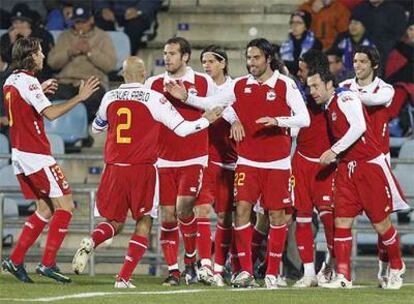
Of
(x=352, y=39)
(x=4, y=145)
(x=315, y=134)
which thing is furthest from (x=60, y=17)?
(x=315, y=134)

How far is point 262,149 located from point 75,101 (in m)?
1.73

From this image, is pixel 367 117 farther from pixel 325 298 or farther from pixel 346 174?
pixel 325 298

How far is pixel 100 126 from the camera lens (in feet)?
49.5

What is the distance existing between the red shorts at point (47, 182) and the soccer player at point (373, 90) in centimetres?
274

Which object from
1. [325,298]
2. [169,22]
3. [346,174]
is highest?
[169,22]

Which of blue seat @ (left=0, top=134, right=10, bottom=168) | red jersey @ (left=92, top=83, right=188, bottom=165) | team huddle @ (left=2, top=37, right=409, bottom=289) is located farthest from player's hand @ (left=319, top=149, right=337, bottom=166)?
blue seat @ (left=0, top=134, right=10, bottom=168)

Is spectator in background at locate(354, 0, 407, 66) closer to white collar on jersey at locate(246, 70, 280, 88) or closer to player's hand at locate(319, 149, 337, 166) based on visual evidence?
white collar on jersey at locate(246, 70, 280, 88)

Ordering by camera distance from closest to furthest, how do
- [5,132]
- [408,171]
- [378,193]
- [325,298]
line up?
[325,298], [378,193], [408,171], [5,132]

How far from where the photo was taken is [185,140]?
16.0 m

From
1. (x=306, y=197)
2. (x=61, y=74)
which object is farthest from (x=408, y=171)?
(x=61, y=74)

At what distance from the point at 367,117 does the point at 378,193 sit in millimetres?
692

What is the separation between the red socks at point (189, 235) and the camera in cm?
1614

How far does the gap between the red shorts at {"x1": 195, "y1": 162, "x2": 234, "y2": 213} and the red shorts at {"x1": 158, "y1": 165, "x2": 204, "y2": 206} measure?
0.79 feet

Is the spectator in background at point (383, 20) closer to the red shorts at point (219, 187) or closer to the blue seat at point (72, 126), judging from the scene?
the blue seat at point (72, 126)
